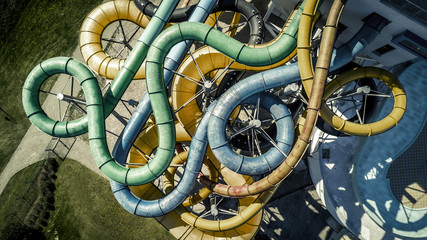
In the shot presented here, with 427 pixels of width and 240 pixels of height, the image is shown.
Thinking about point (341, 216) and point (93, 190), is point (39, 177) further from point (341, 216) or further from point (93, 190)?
point (341, 216)

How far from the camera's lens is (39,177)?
103ft

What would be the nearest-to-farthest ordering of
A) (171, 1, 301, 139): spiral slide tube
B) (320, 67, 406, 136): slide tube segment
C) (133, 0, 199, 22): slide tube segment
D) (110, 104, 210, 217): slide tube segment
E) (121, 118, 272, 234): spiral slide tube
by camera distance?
(320, 67, 406, 136): slide tube segment < (110, 104, 210, 217): slide tube segment < (121, 118, 272, 234): spiral slide tube < (171, 1, 301, 139): spiral slide tube < (133, 0, 199, 22): slide tube segment

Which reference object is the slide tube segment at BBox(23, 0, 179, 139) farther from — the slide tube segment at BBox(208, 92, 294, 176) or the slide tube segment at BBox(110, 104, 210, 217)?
the slide tube segment at BBox(208, 92, 294, 176)

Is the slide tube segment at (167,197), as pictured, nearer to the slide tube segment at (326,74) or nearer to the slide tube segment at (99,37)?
the slide tube segment at (326,74)

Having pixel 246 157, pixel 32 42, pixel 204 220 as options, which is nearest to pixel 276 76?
pixel 246 157

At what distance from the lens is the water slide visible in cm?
1784

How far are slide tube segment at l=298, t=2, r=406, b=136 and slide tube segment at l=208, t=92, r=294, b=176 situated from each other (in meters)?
2.67

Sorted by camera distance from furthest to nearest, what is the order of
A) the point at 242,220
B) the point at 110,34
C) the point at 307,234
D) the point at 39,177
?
the point at 110,34
the point at 39,177
the point at 307,234
the point at 242,220

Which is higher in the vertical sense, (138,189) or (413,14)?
(413,14)

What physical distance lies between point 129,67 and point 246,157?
10998mm

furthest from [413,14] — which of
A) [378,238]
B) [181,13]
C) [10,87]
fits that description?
[10,87]

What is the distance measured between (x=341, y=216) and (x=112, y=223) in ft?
75.5

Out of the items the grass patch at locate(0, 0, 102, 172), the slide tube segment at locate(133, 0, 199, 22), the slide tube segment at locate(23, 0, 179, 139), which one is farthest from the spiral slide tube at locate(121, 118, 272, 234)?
the grass patch at locate(0, 0, 102, 172)

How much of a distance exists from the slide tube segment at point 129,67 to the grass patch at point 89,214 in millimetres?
10922
